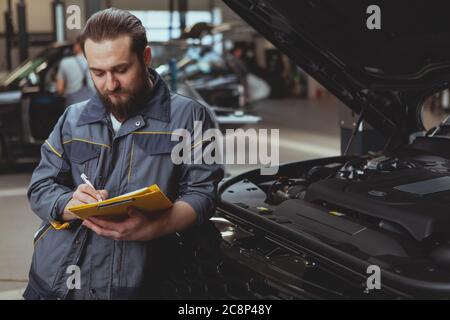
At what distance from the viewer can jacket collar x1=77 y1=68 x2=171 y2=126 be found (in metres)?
1.76

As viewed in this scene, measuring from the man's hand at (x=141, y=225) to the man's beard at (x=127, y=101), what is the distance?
28cm

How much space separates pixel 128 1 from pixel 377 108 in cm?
1883

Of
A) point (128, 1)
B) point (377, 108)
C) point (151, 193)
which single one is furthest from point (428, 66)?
point (128, 1)

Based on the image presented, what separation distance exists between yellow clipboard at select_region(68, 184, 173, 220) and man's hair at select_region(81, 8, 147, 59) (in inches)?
15.9

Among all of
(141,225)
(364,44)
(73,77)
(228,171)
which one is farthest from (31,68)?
(141,225)

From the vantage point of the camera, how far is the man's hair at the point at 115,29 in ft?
5.50

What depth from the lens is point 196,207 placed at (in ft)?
5.74

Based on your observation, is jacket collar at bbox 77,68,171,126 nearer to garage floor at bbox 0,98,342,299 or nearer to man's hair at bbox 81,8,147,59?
man's hair at bbox 81,8,147,59

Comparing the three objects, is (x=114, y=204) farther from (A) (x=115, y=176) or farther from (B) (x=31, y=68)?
(B) (x=31, y=68)

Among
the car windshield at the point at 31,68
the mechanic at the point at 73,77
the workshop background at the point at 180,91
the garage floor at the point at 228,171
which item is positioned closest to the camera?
the garage floor at the point at 228,171

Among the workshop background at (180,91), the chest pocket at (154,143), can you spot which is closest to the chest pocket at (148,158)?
the chest pocket at (154,143)

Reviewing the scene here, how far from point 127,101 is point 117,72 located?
8cm

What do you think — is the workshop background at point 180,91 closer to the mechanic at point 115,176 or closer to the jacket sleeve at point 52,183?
the mechanic at point 115,176

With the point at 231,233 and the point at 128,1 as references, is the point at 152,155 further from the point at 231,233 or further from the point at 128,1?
the point at 128,1
